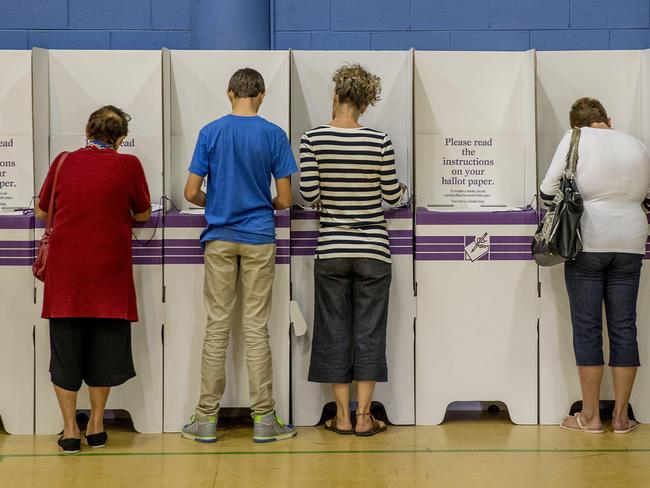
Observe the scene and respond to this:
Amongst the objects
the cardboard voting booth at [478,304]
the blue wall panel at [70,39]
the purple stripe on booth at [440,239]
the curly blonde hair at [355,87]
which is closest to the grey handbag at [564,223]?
the cardboard voting booth at [478,304]

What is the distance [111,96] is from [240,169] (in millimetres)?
842

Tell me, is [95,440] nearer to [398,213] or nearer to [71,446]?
[71,446]

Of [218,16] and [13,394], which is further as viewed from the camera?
[218,16]

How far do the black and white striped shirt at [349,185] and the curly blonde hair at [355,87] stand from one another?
115 millimetres

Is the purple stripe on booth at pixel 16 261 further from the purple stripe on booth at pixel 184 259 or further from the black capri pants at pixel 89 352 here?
the purple stripe on booth at pixel 184 259

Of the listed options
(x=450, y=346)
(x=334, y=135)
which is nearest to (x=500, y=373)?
(x=450, y=346)

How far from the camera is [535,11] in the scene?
17.8 feet

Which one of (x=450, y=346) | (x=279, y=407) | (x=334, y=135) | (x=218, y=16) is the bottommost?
(x=279, y=407)

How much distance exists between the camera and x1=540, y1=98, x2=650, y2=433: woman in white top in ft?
12.2

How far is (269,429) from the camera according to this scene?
12.2 ft

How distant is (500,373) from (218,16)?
2424 mm

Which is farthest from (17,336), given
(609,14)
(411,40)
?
(609,14)

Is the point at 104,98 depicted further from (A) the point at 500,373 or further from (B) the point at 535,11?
(B) the point at 535,11

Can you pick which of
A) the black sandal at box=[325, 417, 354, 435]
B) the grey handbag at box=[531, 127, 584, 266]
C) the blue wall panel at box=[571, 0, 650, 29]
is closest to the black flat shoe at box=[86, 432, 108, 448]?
the black sandal at box=[325, 417, 354, 435]
